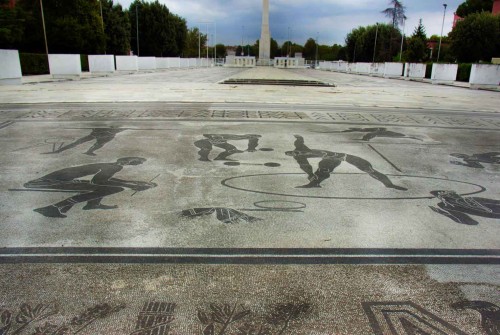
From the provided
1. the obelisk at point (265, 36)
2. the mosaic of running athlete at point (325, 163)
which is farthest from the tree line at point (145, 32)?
the mosaic of running athlete at point (325, 163)

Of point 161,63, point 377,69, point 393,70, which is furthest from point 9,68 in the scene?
point 377,69

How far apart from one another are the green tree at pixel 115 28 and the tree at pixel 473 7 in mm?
61273

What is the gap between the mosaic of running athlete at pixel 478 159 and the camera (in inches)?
270

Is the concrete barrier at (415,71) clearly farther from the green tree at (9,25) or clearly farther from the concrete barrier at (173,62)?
the green tree at (9,25)

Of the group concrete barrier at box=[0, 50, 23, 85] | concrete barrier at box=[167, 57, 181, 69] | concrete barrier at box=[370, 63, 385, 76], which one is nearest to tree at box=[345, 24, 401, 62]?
concrete barrier at box=[370, 63, 385, 76]

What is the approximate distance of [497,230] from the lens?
4.16m

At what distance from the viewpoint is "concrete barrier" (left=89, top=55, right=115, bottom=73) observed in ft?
126

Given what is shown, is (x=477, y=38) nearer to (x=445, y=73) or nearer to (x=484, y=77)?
(x=445, y=73)

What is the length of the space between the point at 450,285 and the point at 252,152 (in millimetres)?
4674

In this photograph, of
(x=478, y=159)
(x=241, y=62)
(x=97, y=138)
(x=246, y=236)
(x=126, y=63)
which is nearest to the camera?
(x=246, y=236)

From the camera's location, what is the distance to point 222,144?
26.2 ft

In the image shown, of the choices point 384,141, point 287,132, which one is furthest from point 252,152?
point 384,141

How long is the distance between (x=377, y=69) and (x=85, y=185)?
51.4 m

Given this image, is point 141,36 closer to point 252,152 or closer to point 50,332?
point 252,152
